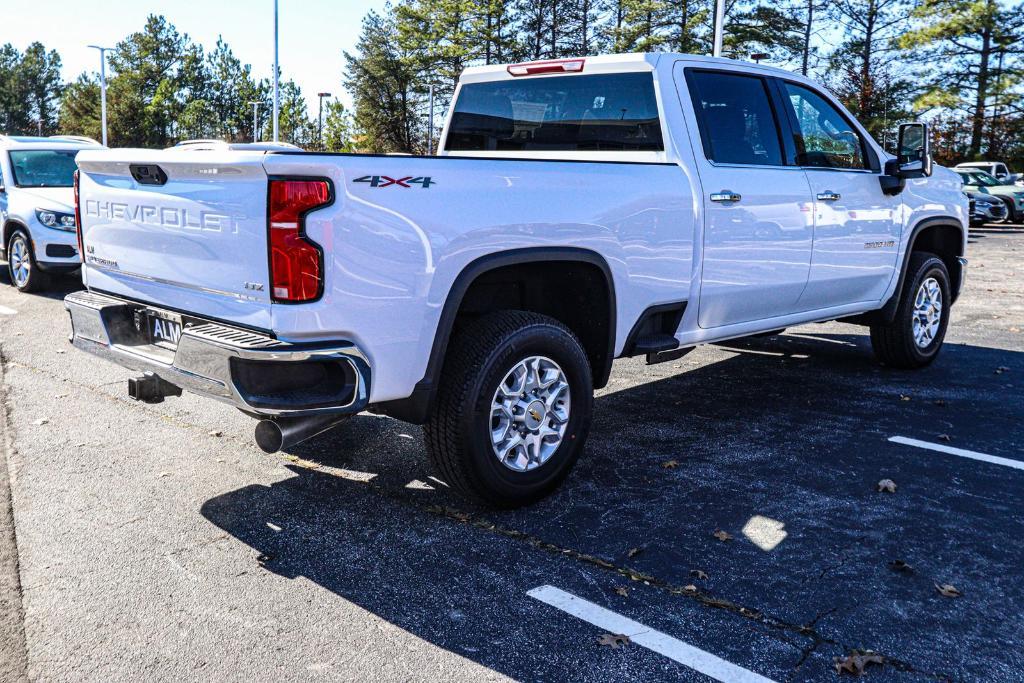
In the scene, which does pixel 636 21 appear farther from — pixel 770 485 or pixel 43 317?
pixel 770 485

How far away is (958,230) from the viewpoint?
7520mm

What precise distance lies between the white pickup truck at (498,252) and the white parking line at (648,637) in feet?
2.50

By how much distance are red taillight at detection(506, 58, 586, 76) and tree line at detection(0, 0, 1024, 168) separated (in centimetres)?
2970

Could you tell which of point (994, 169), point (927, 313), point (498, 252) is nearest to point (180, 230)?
point (498, 252)

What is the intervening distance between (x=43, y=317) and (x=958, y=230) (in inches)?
328

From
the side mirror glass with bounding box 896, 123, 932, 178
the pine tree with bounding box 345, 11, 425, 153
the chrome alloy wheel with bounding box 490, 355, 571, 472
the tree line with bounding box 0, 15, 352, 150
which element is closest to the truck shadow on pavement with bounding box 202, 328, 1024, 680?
the chrome alloy wheel with bounding box 490, 355, 571, 472

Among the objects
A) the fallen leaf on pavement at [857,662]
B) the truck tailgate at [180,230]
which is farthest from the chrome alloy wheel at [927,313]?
the truck tailgate at [180,230]

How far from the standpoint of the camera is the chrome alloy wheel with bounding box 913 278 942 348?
7238mm

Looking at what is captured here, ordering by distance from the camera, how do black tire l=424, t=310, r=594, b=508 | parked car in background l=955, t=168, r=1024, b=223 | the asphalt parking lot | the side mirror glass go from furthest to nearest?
1. parked car in background l=955, t=168, r=1024, b=223
2. the side mirror glass
3. black tire l=424, t=310, r=594, b=508
4. the asphalt parking lot

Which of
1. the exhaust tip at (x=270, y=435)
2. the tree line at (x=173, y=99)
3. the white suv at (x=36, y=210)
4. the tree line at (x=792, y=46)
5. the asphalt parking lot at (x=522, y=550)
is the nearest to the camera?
the asphalt parking lot at (x=522, y=550)

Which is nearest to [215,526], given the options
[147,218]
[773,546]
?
[147,218]

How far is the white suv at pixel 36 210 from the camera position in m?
10.7

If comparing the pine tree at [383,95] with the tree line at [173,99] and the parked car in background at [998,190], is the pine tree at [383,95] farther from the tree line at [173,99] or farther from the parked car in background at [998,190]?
the parked car in background at [998,190]

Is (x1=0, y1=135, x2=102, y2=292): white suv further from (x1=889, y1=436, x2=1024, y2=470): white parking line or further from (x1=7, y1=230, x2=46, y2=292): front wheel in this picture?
(x1=889, y1=436, x2=1024, y2=470): white parking line
